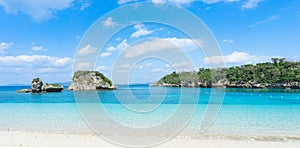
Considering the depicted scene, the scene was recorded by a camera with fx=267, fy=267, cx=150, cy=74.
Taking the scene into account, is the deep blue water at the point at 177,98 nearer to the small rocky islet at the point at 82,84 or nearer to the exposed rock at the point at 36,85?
the exposed rock at the point at 36,85

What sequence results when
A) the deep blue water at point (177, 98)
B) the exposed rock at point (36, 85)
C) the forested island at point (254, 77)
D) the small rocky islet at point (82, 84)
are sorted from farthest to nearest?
the forested island at point (254, 77), the small rocky islet at point (82, 84), the exposed rock at point (36, 85), the deep blue water at point (177, 98)

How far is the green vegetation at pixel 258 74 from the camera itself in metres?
90.9

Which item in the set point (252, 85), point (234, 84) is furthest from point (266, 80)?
point (234, 84)

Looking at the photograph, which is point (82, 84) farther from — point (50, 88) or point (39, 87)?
point (39, 87)

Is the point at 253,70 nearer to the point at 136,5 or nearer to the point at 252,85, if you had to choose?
the point at 252,85

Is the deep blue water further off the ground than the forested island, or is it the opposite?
the forested island

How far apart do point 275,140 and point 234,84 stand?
Result: 318 feet

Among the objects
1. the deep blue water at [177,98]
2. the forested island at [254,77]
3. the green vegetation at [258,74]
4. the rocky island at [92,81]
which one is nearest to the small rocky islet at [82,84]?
the rocky island at [92,81]

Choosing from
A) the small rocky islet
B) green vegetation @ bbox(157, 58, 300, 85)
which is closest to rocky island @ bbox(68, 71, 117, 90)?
the small rocky islet

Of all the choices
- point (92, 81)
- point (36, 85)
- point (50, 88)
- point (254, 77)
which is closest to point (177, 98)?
point (92, 81)

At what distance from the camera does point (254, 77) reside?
100 m

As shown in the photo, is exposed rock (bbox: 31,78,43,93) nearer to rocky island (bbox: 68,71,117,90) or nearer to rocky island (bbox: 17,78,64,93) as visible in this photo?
rocky island (bbox: 17,78,64,93)

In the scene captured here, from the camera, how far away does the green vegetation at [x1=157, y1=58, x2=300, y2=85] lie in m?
90.9

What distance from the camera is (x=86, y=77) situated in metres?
88.6
